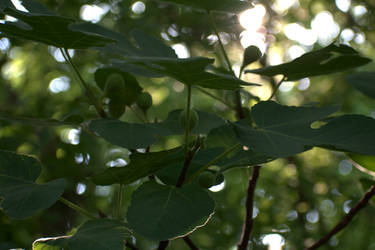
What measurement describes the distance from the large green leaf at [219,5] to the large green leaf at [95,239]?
1.81 feet

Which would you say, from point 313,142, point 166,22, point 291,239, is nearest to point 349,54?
point 313,142

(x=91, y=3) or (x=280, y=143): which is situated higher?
(x=280, y=143)

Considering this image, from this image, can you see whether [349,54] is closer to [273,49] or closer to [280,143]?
[280,143]

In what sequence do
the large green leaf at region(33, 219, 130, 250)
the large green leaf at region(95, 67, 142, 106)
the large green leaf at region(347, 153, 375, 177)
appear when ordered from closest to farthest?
the large green leaf at region(33, 219, 130, 250) < the large green leaf at region(347, 153, 375, 177) < the large green leaf at region(95, 67, 142, 106)

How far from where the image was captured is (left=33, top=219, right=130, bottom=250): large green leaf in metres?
0.72

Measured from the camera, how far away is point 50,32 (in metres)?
0.86

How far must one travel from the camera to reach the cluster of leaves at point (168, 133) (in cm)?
75

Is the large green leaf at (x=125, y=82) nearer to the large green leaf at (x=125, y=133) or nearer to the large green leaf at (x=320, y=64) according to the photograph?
the large green leaf at (x=125, y=133)

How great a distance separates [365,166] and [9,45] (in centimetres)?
240

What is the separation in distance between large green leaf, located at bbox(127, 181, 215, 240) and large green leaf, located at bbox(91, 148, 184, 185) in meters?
0.04

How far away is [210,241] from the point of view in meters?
2.10

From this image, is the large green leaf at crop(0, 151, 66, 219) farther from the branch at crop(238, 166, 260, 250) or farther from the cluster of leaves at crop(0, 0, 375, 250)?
the branch at crop(238, 166, 260, 250)

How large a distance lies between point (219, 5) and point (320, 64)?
1.01 ft

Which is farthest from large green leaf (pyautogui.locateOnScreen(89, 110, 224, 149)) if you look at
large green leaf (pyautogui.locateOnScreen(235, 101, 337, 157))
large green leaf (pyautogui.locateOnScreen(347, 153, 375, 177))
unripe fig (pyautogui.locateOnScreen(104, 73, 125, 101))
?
large green leaf (pyautogui.locateOnScreen(347, 153, 375, 177))
